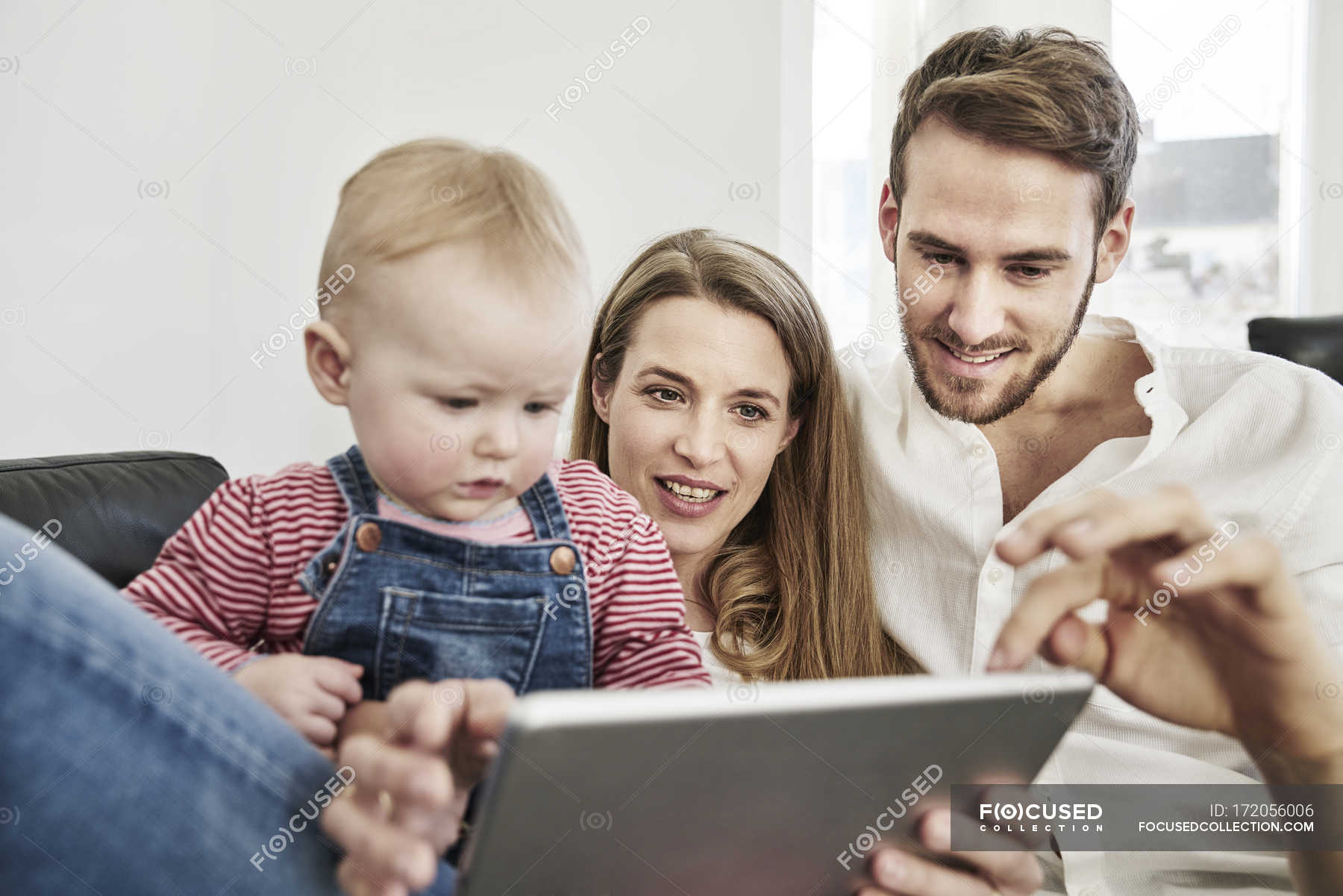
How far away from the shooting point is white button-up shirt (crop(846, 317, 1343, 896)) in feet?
3.45

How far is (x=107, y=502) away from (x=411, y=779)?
742mm

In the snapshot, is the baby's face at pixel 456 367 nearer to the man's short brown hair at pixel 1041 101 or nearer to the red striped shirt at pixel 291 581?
the red striped shirt at pixel 291 581

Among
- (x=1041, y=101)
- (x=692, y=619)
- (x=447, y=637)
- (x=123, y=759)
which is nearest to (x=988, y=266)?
(x=1041, y=101)

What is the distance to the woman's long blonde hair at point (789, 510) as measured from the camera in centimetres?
114

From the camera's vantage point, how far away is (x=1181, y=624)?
40.8 inches

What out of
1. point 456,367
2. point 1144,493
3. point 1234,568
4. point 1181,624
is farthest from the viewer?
point 1144,493

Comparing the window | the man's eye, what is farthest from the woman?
the window

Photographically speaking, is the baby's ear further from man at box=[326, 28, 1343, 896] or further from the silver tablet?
man at box=[326, 28, 1343, 896]

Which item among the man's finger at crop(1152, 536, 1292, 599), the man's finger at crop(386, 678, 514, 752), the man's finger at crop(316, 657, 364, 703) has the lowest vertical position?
the man's finger at crop(316, 657, 364, 703)

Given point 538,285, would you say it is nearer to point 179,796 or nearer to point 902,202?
point 179,796

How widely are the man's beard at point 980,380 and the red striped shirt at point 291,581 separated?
1.71ft

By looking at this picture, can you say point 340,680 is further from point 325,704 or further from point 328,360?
point 328,360

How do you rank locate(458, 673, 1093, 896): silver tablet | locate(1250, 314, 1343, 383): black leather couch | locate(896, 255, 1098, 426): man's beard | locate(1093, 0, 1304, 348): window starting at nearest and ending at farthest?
locate(458, 673, 1093, 896): silver tablet
locate(896, 255, 1098, 426): man's beard
locate(1250, 314, 1343, 383): black leather couch
locate(1093, 0, 1304, 348): window

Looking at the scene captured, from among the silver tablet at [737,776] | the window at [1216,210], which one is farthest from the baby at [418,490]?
the window at [1216,210]
